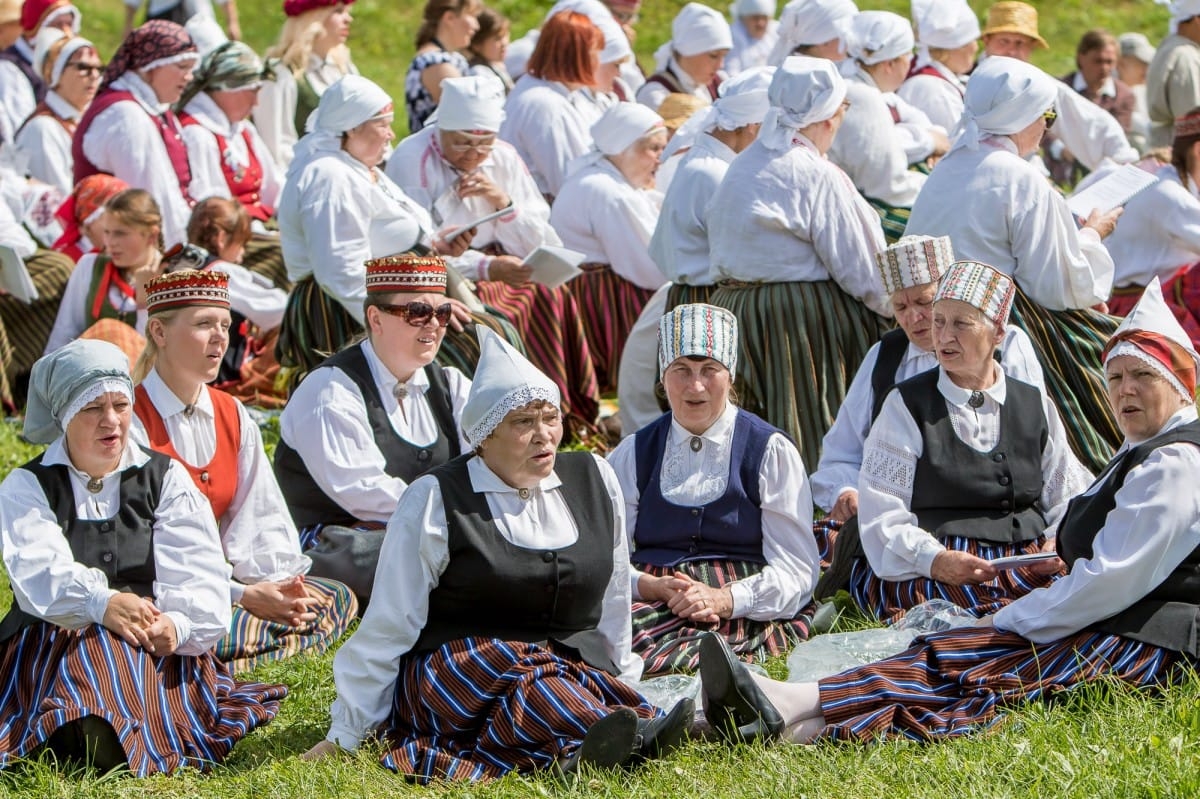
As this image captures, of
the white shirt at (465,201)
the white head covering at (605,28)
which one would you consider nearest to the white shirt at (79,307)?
the white shirt at (465,201)

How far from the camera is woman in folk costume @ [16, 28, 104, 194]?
9.95 metres

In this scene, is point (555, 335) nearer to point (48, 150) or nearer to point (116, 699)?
point (48, 150)

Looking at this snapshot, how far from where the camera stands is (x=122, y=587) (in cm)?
490

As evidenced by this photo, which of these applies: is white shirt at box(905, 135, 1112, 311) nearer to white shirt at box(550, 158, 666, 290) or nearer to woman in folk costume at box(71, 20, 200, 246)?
white shirt at box(550, 158, 666, 290)

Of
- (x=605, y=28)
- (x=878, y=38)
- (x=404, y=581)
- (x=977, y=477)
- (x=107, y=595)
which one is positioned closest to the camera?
(x=404, y=581)

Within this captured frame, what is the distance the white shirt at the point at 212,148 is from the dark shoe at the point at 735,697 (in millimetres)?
5492

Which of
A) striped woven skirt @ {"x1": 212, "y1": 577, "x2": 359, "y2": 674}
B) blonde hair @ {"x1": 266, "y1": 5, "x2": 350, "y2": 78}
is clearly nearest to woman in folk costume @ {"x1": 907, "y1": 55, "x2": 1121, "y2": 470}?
striped woven skirt @ {"x1": 212, "y1": 577, "x2": 359, "y2": 674}

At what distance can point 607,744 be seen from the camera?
435 centimetres

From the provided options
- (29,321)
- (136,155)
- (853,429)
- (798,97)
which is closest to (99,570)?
Answer: (853,429)

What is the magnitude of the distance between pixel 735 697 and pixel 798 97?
301 centimetres

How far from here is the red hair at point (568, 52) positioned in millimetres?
9672

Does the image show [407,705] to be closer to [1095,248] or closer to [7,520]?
[7,520]

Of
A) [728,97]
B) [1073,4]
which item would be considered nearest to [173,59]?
[728,97]

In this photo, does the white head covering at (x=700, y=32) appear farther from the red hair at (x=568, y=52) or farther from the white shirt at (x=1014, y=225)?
the white shirt at (x=1014, y=225)
